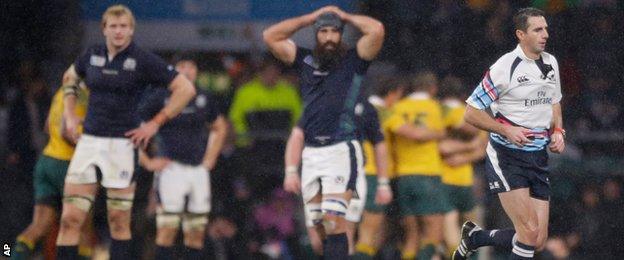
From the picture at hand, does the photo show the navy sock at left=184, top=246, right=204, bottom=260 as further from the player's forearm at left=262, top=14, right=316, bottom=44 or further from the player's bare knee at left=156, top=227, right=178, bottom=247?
the player's forearm at left=262, top=14, right=316, bottom=44

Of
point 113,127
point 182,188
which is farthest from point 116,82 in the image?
point 182,188

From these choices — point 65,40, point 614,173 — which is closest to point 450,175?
point 614,173

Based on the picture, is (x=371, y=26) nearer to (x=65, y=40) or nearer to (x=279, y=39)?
(x=279, y=39)

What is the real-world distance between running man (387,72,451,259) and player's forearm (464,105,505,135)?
11.8ft

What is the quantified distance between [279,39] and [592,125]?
6.74 meters

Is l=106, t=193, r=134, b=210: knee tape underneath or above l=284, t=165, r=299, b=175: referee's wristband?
underneath

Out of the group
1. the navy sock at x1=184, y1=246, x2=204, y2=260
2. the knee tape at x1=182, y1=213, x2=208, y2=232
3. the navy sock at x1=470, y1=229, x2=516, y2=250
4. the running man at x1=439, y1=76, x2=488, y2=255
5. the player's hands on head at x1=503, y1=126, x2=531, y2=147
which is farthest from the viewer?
the running man at x1=439, y1=76, x2=488, y2=255

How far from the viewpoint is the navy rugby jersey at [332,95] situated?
544 inches

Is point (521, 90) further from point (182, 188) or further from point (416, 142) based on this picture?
point (182, 188)

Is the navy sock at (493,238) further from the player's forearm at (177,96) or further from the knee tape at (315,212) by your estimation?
the player's forearm at (177,96)

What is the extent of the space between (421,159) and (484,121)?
4015mm

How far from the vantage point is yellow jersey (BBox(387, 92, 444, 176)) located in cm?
1662

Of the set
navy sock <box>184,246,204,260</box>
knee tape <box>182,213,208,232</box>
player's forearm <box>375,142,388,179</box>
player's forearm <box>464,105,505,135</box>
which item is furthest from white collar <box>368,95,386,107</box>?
player's forearm <box>464,105,505,135</box>

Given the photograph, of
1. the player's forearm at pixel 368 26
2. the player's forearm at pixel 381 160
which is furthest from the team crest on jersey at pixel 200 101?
the player's forearm at pixel 368 26
